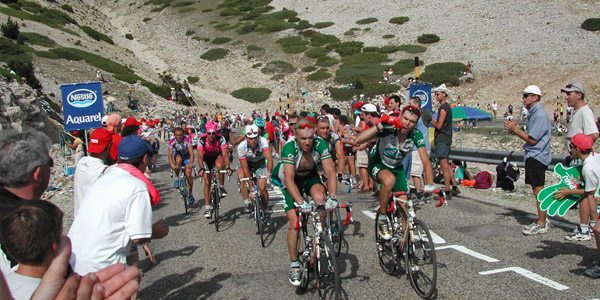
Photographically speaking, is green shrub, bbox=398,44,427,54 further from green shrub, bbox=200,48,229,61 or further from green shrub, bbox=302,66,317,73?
green shrub, bbox=200,48,229,61

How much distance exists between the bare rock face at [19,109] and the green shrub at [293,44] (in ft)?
143

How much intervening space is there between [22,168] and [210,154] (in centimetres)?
772

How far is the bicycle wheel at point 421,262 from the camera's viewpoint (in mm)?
5750

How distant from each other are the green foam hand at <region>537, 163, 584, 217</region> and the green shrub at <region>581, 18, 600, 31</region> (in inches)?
2026

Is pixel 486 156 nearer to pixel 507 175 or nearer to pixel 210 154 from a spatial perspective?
pixel 507 175

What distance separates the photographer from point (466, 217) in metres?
9.73

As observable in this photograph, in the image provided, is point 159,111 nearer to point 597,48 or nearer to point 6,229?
point 597,48

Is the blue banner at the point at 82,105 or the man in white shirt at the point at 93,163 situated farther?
the blue banner at the point at 82,105

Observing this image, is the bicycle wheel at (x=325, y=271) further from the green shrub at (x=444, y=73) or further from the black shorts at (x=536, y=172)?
the green shrub at (x=444, y=73)

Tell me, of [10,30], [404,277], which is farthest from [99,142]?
[10,30]

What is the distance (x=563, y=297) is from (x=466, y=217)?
13.5 ft

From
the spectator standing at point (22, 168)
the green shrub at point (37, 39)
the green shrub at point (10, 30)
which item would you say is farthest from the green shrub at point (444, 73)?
the spectator standing at point (22, 168)

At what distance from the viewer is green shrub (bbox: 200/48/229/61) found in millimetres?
69250

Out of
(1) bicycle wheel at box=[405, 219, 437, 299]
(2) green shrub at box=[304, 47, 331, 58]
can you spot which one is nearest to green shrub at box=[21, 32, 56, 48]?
(2) green shrub at box=[304, 47, 331, 58]
